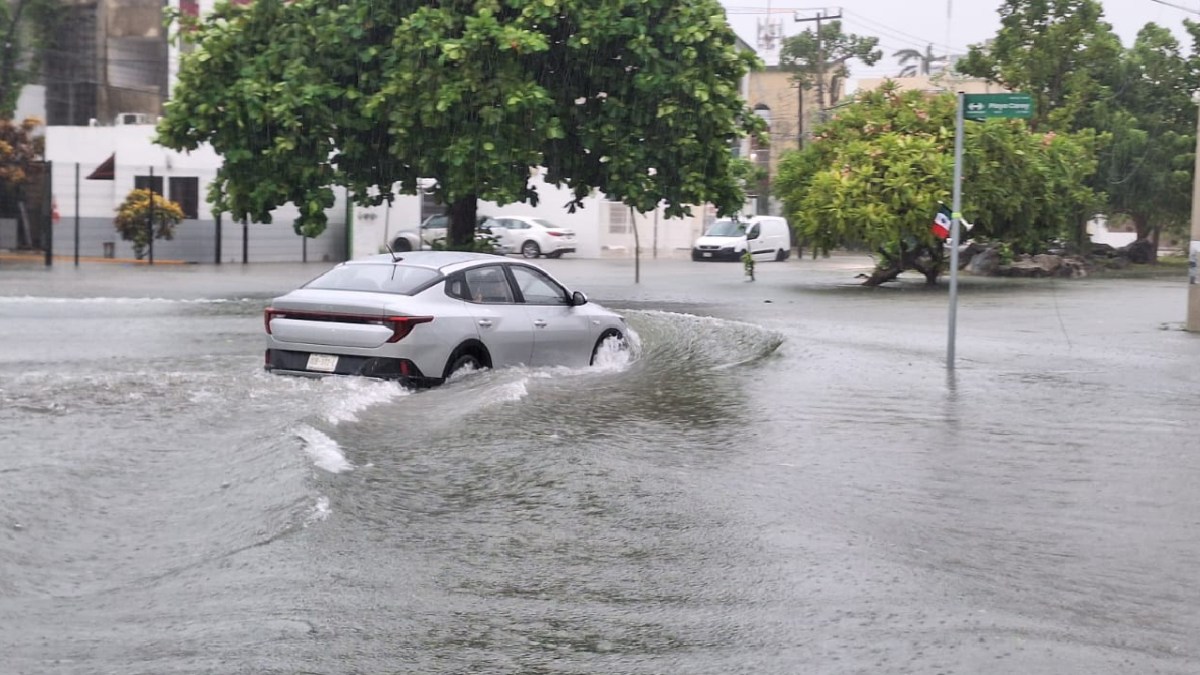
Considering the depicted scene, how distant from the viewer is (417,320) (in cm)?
1270

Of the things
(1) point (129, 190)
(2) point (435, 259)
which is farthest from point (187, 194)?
(2) point (435, 259)

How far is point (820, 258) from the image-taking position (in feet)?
192

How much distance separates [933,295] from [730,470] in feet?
76.7

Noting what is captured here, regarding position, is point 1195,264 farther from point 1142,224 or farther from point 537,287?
point 1142,224

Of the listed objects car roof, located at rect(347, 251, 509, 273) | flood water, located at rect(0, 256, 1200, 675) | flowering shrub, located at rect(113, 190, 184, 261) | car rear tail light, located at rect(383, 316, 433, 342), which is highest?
flowering shrub, located at rect(113, 190, 184, 261)

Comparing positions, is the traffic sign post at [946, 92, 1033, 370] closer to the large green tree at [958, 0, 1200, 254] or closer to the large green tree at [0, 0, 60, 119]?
the large green tree at [958, 0, 1200, 254]

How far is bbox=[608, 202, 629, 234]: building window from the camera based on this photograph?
60438mm

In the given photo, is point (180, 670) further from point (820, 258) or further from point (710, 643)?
point (820, 258)

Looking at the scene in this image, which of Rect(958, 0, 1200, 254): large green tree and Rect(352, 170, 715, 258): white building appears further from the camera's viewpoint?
Rect(958, 0, 1200, 254): large green tree

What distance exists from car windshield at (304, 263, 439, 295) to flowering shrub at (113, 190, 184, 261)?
1049 inches

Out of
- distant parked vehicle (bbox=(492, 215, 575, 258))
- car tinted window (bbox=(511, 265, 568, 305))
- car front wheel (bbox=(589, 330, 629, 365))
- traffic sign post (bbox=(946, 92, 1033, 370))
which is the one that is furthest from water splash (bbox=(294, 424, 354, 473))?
distant parked vehicle (bbox=(492, 215, 575, 258))

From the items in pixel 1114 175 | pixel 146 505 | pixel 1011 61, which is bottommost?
pixel 146 505

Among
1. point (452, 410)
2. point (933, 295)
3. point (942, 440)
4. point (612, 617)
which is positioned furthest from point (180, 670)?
point (933, 295)

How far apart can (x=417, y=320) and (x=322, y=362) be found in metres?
0.93
